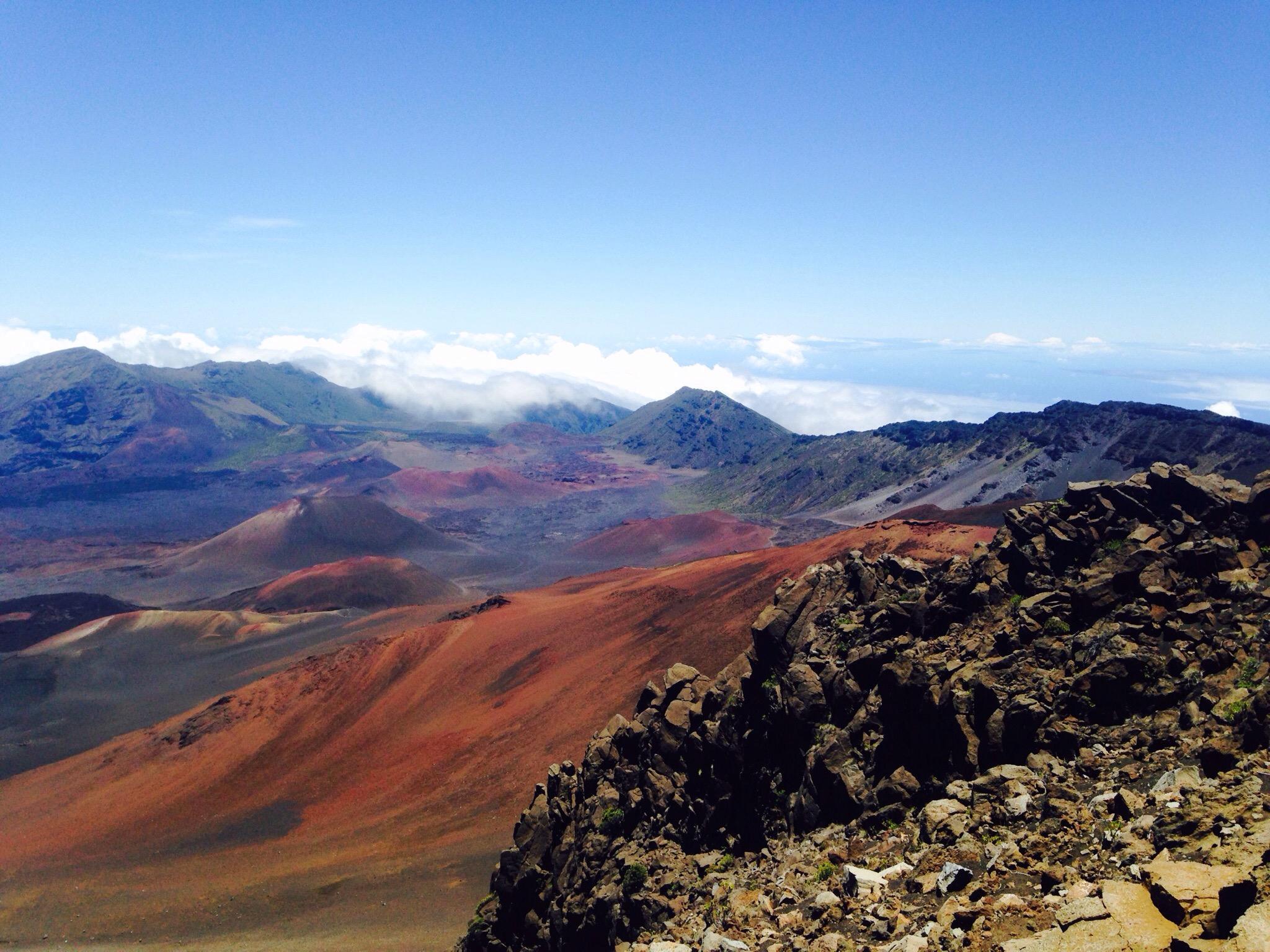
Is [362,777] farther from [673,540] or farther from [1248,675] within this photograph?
[673,540]

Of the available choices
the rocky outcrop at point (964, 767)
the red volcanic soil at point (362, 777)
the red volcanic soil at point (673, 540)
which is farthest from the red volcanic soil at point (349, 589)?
the rocky outcrop at point (964, 767)

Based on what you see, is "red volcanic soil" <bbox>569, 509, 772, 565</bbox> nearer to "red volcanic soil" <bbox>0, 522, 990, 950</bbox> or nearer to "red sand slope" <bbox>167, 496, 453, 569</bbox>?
"red sand slope" <bbox>167, 496, 453, 569</bbox>

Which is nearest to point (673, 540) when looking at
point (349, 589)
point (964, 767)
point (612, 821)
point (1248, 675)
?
point (349, 589)

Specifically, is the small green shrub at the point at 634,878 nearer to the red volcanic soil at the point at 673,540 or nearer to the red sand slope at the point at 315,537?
the red volcanic soil at the point at 673,540

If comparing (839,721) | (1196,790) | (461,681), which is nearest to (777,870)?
(839,721)

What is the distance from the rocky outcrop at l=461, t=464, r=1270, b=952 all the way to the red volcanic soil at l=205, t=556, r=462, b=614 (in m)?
63.8

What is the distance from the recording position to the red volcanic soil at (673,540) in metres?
98.7

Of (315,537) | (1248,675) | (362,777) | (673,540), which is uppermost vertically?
(1248,675)

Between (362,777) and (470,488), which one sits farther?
(470,488)

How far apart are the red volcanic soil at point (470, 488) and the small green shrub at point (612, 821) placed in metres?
137

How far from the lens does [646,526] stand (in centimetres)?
11144

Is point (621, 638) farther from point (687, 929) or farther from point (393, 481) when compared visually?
point (393, 481)

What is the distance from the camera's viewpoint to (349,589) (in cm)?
8006

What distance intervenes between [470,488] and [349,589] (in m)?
83.2
